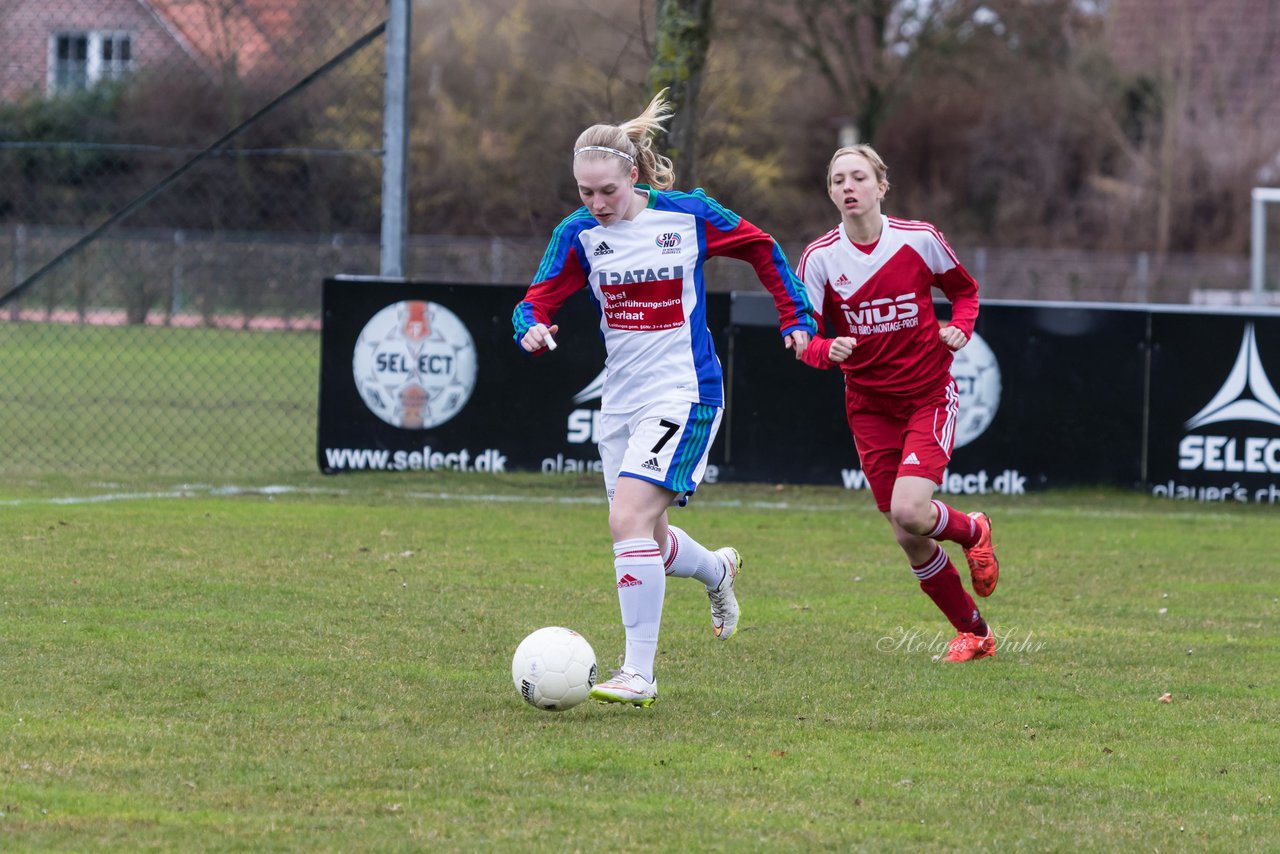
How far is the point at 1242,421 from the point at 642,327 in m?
7.65

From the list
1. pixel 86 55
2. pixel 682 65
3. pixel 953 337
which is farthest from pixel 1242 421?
pixel 86 55

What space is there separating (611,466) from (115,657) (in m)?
1.92

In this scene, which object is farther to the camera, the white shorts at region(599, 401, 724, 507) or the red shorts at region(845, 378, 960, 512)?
the red shorts at region(845, 378, 960, 512)

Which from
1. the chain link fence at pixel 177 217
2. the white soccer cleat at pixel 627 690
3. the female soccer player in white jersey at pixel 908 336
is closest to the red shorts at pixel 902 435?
the female soccer player in white jersey at pixel 908 336

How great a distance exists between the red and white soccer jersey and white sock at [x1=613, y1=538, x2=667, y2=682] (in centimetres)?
145

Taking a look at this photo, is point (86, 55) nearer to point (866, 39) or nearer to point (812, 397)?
point (812, 397)

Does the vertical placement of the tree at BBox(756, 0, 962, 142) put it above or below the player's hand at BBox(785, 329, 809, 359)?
above

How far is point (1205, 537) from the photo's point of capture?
1058cm

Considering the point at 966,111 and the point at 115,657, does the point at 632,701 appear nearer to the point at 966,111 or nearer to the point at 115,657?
the point at 115,657

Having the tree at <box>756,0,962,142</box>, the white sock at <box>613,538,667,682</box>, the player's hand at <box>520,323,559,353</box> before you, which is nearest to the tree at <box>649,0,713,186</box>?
the player's hand at <box>520,323,559,353</box>

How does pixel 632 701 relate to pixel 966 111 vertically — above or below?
below

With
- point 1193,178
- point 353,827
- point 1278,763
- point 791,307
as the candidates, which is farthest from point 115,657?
point 1193,178

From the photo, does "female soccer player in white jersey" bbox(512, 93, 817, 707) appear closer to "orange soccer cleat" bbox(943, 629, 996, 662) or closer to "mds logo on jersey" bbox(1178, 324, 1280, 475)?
"orange soccer cleat" bbox(943, 629, 996, 662)

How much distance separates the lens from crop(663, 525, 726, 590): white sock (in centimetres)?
620
